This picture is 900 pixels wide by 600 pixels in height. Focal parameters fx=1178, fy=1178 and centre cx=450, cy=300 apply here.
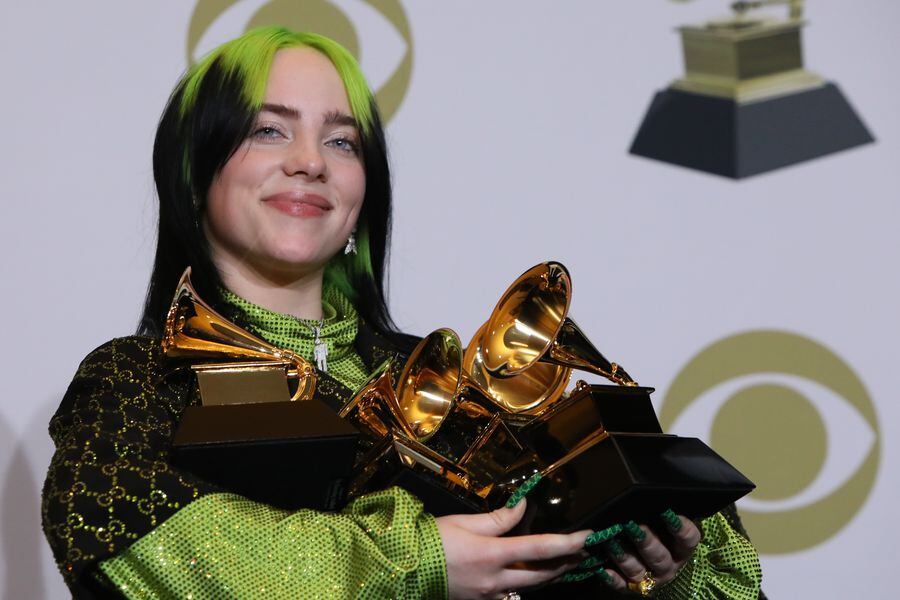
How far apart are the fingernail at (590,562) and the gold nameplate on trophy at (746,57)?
1.28 metres

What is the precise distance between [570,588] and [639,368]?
95 centimetres

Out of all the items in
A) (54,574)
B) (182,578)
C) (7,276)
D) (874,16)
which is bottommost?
(54,574)

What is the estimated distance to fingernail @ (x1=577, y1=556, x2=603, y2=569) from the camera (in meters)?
1.20

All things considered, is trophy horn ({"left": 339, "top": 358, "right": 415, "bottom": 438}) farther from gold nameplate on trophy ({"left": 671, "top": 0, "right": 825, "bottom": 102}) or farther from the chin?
gold nameplate on trophy ({"left": 671, "top": 0, "right": 825, "bottom": 102})

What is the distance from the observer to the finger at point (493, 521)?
1163mm

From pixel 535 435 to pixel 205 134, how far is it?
1.93ft

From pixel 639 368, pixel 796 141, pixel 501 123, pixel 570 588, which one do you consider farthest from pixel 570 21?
pixel 570 588

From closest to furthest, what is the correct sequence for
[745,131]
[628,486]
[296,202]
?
[628,486] < [296,202] < [745,131]

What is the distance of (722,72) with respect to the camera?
2.30 meters

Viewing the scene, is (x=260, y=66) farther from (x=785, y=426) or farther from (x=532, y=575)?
(x=785, y=426)

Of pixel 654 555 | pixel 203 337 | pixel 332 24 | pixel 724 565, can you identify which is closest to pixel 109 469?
pixel 203 337

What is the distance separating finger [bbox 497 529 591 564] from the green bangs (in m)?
0.69

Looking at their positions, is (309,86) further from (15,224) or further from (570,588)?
(570,588)

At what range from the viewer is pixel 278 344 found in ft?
5.02
